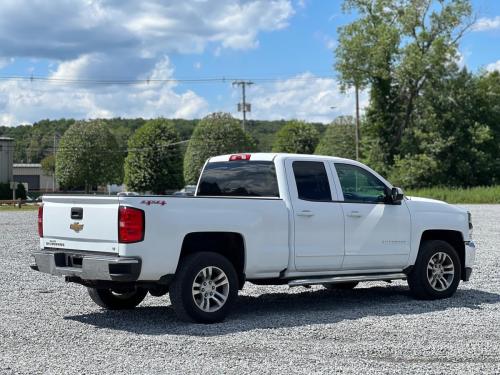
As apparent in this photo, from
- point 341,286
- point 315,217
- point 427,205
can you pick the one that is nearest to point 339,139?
point 341,286

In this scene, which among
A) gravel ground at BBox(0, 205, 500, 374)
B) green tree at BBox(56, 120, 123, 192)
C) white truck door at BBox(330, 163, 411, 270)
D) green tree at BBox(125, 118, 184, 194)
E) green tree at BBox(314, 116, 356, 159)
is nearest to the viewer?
gravel ground at BBox(0, 205, 500, 374)

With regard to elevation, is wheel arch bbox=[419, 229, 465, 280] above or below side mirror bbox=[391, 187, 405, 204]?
below

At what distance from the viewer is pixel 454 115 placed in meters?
66.3

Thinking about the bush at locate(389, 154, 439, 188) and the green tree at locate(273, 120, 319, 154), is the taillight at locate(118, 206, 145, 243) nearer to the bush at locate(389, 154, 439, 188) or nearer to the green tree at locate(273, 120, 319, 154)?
the bush at locate(389, 154, 439, 188)

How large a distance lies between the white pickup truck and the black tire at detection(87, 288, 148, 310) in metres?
0.02

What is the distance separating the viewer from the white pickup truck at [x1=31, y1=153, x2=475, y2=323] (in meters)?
8.78

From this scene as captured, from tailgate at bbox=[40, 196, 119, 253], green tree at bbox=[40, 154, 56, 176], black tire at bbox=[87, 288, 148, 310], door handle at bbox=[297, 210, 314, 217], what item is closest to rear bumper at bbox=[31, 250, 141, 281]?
tailgate at bbox=[40, 196, 119, 253]

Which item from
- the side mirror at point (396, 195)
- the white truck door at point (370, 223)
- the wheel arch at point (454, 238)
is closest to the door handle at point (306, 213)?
the white truck door at point (370, 223)

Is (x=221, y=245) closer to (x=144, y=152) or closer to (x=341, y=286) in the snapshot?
(x=341, y=286)

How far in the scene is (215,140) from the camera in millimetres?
98688

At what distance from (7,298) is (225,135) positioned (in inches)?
3439

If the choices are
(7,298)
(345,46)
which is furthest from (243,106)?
(7,298)

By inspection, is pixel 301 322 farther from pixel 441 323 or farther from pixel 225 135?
pixel 225 135

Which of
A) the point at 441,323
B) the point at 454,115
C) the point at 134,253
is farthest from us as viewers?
the point at 454,115
